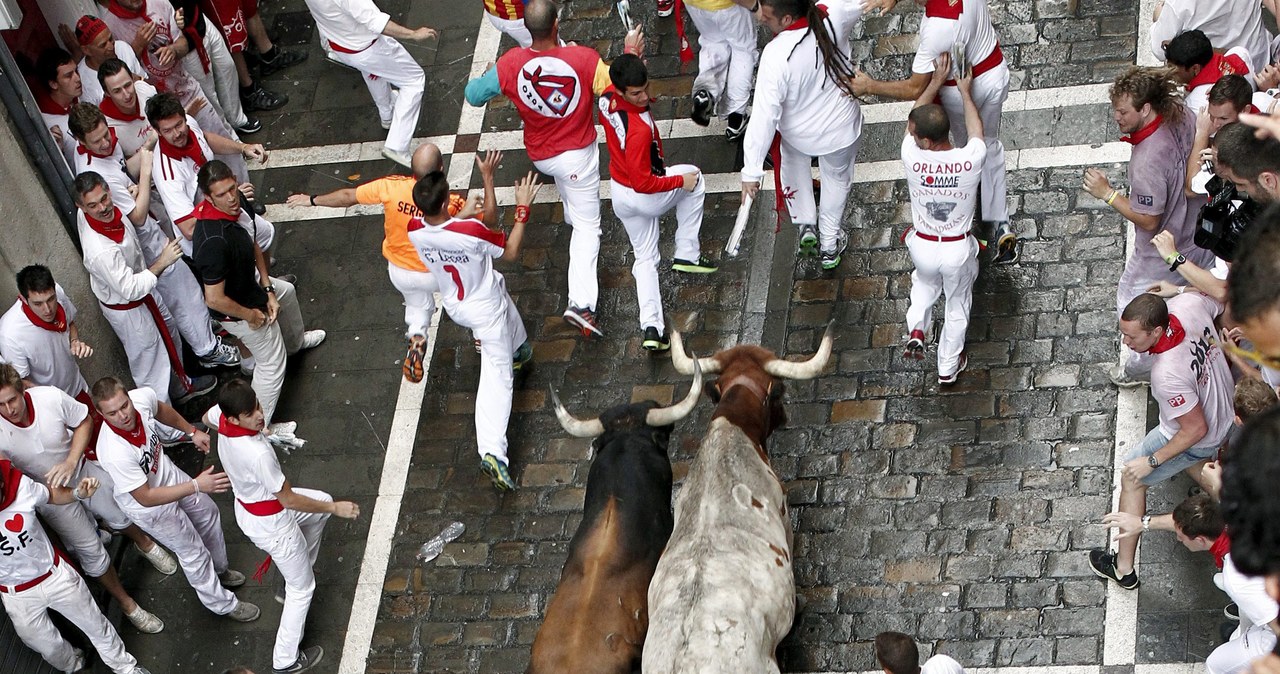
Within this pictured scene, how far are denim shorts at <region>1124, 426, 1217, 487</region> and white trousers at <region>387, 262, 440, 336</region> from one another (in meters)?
5.06

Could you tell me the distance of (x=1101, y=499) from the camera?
938 centimetres

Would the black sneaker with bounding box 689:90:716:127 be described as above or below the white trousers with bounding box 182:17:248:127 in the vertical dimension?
above

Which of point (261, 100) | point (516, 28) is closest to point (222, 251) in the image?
point (516, 28)

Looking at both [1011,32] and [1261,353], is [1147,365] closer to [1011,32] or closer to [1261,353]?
[1011,32]

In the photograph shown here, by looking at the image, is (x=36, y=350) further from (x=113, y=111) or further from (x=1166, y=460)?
(x=1166, y=460)

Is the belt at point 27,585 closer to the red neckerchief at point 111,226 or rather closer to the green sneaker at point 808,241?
the red neckerchief at point 111,226

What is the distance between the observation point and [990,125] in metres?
10.6

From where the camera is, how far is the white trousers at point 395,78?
12.7 m

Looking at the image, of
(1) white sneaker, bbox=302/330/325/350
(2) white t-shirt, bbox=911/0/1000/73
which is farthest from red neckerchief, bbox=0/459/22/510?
(2) white t-shirt, bbox=911/0/1000/73

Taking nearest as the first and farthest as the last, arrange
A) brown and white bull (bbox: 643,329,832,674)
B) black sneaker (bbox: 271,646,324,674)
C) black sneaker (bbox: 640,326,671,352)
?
brown and white bull (bbox: 643,329,832,674), black sneaker (bbox: 271,646,324,674), black sneaker (bbox: 640,326,671,352)

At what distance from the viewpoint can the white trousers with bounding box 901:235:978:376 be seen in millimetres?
9695

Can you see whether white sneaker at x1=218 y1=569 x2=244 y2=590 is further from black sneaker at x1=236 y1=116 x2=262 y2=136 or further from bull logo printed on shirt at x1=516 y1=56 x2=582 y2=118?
black sneaker at x1=236 y1=116 x2=262 y2=136

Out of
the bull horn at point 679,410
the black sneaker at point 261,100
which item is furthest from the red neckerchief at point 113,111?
the bull horn at point 679,410

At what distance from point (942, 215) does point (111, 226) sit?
617cm
